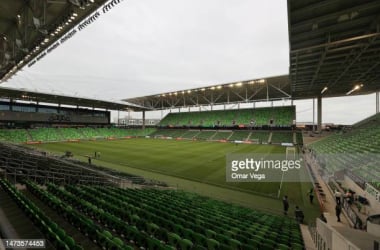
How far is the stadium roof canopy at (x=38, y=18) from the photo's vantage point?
1029cm

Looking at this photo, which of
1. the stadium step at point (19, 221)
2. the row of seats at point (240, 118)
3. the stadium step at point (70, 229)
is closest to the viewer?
the stadium step at point (70, 229)

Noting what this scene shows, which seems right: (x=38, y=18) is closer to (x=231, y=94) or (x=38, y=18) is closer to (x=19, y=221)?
(x=19, y=221)

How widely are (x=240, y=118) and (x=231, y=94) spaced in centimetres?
904

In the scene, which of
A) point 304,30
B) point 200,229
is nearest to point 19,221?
point 200,229

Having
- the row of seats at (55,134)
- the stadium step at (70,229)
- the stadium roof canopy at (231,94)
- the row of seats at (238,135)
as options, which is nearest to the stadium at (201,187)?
Result: the stadium step at (70,229)

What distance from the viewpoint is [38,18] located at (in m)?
10.6

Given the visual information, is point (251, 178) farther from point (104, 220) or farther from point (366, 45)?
point (104, 220)

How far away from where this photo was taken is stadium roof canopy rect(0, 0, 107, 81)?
33.8 ft

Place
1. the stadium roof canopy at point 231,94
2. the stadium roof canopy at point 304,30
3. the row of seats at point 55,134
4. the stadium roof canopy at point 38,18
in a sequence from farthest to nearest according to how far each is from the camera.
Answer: the row of seats at point 55,134, the stadium roof canopy at point 231,94, the stadium roof canopy at point 38,18, the stadium roof canopy at point 304,30

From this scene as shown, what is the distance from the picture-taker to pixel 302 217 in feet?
34.1

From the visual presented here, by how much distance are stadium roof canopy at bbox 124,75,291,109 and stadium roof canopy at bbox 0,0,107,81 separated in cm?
3408

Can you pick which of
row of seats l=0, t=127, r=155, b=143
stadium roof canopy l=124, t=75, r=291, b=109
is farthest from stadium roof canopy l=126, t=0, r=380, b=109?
row of seats l=0, t=127, r=155, b=143

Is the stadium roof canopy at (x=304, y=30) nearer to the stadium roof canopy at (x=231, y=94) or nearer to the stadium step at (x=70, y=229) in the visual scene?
the stadium step at (x=70, y=229)

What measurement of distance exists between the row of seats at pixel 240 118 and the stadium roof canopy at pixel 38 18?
1928 inches
